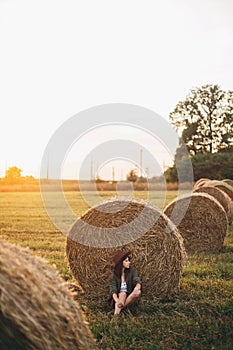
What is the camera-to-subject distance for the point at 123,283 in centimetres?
668

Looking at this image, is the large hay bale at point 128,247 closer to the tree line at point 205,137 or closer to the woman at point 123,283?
the woman at point 123,283

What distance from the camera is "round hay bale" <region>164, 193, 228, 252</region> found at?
11703 mm

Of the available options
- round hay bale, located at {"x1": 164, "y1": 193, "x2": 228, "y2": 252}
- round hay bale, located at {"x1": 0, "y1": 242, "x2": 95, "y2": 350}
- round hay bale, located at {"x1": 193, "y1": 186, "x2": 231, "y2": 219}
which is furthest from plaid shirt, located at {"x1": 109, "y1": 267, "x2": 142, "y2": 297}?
round hay bale, located at {"x1": 193, "y1": 186, "x2": 231, "y2": 219}

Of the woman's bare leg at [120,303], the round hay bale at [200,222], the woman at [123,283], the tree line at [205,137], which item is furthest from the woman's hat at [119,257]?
the tree line at [205,137]

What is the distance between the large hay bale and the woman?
38 cm

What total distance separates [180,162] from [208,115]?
9763 mm

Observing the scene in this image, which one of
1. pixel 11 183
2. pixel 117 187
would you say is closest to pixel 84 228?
pixel 117 187

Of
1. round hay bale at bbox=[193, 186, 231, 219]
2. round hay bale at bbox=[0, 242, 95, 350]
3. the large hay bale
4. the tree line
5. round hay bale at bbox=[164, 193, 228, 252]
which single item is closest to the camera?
round hay bale at bbox=[0, 242, 95, 350]

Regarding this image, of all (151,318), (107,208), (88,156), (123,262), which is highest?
(88,156)

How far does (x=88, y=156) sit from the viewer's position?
45.3 ft

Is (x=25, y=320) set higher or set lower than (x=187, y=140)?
lower

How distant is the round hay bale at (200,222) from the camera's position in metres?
11.7

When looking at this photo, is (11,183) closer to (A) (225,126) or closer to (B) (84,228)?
(A) (225,126)

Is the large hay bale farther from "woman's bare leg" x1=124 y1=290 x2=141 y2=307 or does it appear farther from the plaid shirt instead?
"woman's bare leg" x1=124 y1=290 x2=141 y2=307
